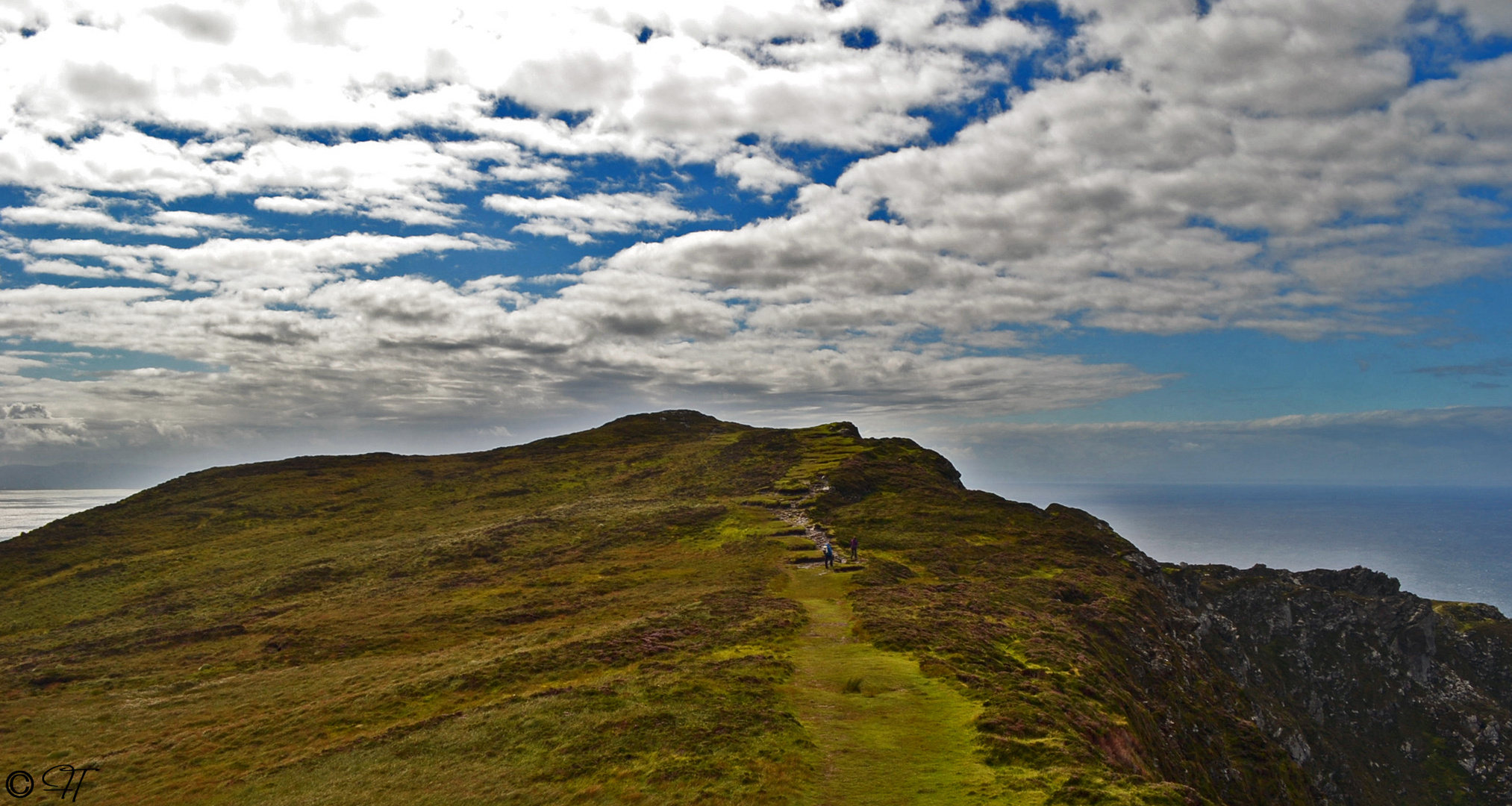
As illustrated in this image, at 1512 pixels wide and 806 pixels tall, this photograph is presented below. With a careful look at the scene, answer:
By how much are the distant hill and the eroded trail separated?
18 cm

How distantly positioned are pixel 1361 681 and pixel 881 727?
103102mm

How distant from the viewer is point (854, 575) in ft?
198

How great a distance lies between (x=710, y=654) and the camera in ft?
125

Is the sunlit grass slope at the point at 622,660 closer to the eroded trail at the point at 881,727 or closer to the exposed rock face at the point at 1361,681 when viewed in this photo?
the eroded trail at the point at 881,727

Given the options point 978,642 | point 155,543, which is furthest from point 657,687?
point 155,543

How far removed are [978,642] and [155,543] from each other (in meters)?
122

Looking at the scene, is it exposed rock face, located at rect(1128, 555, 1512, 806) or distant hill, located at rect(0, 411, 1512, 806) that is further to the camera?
exposed rock face, located at rect(1128, 555, 1512, 806)

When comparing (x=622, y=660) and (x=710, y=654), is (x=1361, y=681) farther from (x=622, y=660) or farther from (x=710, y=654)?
(x=622, y=660)

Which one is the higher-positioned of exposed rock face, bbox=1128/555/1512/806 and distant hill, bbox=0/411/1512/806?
distant hill, bbox=0/411/1512/806

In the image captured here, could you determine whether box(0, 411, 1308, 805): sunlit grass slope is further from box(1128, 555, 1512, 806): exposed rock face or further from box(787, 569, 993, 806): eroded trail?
box(1128, 555, 1512, 806): exposed rock face

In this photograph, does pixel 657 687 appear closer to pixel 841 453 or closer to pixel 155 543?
pixel 841 453

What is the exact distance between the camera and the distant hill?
2522cm

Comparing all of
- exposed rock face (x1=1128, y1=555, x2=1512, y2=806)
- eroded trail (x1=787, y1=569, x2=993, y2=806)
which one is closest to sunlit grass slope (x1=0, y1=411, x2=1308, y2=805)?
eroded trail (x1=787, y1=569, x2=993, y2=806)

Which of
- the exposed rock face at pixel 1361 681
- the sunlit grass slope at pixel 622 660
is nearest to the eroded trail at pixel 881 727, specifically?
the sunlit grass slope at pixel 622 660
